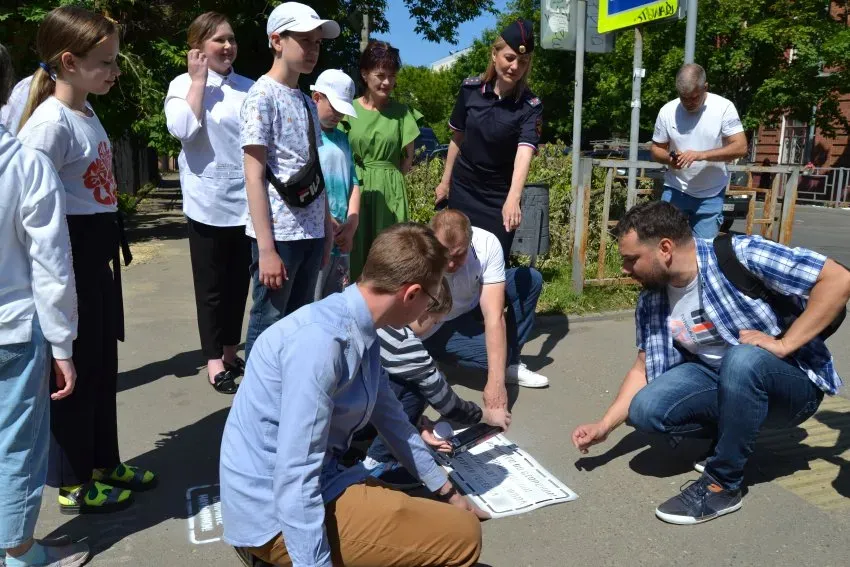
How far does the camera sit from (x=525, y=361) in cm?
515

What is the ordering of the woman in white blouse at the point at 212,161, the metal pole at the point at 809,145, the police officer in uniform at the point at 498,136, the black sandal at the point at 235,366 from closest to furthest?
1. the woman in white blouse at the point at 212,161
2. the police officer in uniform at the point at 498,136
3. the black sandal at the point at 235,366
4. the metal pole at the point at 809,145

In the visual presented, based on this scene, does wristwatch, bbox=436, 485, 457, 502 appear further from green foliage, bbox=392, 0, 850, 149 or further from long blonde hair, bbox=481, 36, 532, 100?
green foliage, bbox=392, 0, 850, 149

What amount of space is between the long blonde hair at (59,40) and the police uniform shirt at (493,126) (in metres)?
2.37

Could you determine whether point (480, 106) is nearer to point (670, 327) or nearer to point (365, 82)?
point (365, 82)

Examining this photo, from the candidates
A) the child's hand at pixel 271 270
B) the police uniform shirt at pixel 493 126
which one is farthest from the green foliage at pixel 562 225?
the child's hand at pixel 271 270

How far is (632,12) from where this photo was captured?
293 inches

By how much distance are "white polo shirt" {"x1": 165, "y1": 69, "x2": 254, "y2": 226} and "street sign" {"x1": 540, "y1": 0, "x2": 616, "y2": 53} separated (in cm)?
563

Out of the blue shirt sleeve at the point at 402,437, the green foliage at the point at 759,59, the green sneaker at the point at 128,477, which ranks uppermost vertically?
the green foliage at the point at 759,59

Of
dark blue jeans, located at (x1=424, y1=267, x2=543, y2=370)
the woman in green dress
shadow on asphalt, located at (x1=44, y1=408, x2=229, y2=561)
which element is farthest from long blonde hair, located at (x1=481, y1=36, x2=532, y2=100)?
shadow on asphalt, located at (x1=44, y1=408, x2=229, y2=561)

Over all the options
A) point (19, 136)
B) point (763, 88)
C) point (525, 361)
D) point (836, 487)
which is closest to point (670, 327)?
point (836, 487)

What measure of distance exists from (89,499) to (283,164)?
1.61m

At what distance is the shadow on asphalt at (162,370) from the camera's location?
4.71m

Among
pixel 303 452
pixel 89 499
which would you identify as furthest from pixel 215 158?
pixel 303 452

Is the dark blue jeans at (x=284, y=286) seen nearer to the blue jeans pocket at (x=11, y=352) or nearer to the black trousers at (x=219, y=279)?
the black trousers at (x=219, y=279)
